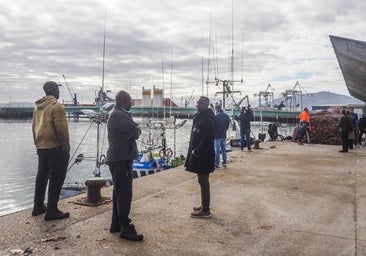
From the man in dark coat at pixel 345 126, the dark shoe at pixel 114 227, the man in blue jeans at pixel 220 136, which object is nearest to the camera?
the dark shoe at pixel 114 227

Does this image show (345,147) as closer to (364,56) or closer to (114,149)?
(364,56)

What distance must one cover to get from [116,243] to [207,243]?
114 centimetres

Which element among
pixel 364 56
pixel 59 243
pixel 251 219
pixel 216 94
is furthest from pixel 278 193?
pixel 216 94

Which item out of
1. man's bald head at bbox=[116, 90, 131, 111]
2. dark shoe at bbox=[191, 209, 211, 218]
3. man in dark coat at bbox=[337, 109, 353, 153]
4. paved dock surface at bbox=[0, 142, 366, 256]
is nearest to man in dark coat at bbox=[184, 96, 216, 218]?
dark shoe at bbox=[191, 209, 211, 218]

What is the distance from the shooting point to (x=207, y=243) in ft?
16.6

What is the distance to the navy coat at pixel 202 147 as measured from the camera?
20.4 feet

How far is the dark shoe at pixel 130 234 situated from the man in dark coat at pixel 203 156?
54.9 inches

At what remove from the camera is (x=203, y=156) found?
6.24 metres

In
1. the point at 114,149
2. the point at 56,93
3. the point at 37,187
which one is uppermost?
the point at 56,93

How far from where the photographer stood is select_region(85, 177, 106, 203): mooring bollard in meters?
6.83

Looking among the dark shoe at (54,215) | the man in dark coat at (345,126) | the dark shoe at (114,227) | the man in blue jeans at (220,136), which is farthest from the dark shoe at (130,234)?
the man in dark coat at (345,126)

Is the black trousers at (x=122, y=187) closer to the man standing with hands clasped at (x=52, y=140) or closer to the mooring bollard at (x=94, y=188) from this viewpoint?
the man standing with hands clasped at (x=52, y=140)

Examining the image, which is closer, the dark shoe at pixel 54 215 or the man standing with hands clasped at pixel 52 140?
the man standing with hands clasped at pixel 52 140

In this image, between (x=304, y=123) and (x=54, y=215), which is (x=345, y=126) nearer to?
(x=304, y=123)
